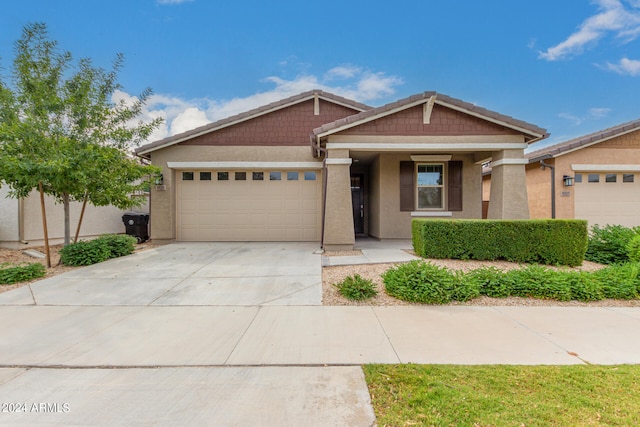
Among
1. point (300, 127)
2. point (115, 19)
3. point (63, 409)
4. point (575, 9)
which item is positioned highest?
point (575, 9)

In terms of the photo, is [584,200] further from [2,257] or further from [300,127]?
[2,257]

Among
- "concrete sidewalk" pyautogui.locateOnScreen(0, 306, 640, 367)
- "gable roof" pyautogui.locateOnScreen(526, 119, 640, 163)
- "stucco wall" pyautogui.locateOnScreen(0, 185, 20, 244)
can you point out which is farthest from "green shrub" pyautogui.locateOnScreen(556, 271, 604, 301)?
"stucco wall" pyautogui.locateOnScreen(0, 185, 20, 244)

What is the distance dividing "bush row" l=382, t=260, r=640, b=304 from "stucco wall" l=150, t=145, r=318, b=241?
6.64 m

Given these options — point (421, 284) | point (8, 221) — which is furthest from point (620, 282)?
point (8, 221)

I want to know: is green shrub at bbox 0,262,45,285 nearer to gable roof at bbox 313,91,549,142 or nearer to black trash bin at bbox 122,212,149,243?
black trash bin at bbox 122,212,149,243

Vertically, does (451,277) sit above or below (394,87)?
below

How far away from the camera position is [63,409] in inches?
92.0

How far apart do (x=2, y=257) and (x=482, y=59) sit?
60.6ft

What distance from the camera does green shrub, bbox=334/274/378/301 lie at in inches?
194

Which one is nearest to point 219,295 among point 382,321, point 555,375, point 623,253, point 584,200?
point 382,321

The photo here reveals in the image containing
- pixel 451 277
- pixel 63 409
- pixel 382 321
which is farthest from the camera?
pixel 451 277

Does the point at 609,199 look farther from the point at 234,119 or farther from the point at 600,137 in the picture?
the point at 234,119

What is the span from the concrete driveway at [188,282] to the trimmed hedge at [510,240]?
3.00m

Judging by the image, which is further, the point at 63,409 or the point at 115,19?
the point at 115,19
